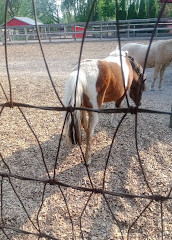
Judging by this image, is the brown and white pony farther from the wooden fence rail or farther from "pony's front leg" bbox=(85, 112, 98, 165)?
the wooden fence rail

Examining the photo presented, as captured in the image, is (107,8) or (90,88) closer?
(90,88)

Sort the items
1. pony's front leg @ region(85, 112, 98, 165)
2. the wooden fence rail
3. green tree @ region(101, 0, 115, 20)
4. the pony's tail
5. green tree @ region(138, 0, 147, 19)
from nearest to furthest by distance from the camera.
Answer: the pony's tail, pony's front leg @ region(85, 112, 98, 165), the wooden fence rail, green tree @ region(138, 0, 147, 19), green tree @ region(101, 0, 115, 20)

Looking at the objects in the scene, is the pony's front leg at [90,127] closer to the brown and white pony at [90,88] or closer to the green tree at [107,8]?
the brown and white pony at [90,88]

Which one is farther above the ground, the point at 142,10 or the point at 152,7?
→ the point at 152,7

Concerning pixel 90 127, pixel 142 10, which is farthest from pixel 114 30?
pixel 90 127

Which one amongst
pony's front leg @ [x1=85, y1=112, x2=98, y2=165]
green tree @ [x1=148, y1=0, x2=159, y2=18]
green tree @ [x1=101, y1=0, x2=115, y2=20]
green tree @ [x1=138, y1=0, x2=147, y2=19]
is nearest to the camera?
pony's front leg @ [x1=85, y1=112, x2=98, y2=165]

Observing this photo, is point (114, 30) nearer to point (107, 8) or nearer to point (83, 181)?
point (107, 8)

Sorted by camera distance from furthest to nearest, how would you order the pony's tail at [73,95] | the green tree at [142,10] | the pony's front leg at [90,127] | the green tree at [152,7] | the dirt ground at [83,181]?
the green tree at [152,7] → the green tree at [142,10] → the pony's front leg at [90,127] → the pony's tail at [73,95] → the dirt ground at [83,181]

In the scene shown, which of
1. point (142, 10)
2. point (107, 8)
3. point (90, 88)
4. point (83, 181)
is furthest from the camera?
point (107, 8)

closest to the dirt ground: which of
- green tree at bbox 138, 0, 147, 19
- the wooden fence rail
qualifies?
the wooden fence rail

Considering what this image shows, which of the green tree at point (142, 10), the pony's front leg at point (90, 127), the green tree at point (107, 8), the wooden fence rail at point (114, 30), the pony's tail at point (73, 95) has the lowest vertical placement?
the pony's front leg at point (90, 127)

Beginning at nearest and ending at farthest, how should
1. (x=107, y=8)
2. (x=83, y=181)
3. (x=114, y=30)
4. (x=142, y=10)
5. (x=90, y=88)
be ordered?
(x=90, y=88) < (x=83, y=181) < (x=114, y=30) < (x=142, y=10) < (x=107, y=8)

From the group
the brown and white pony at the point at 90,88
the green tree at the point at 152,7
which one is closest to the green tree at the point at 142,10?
the green tree at the point at 152,7

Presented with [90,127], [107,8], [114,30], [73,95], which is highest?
[107,8]
